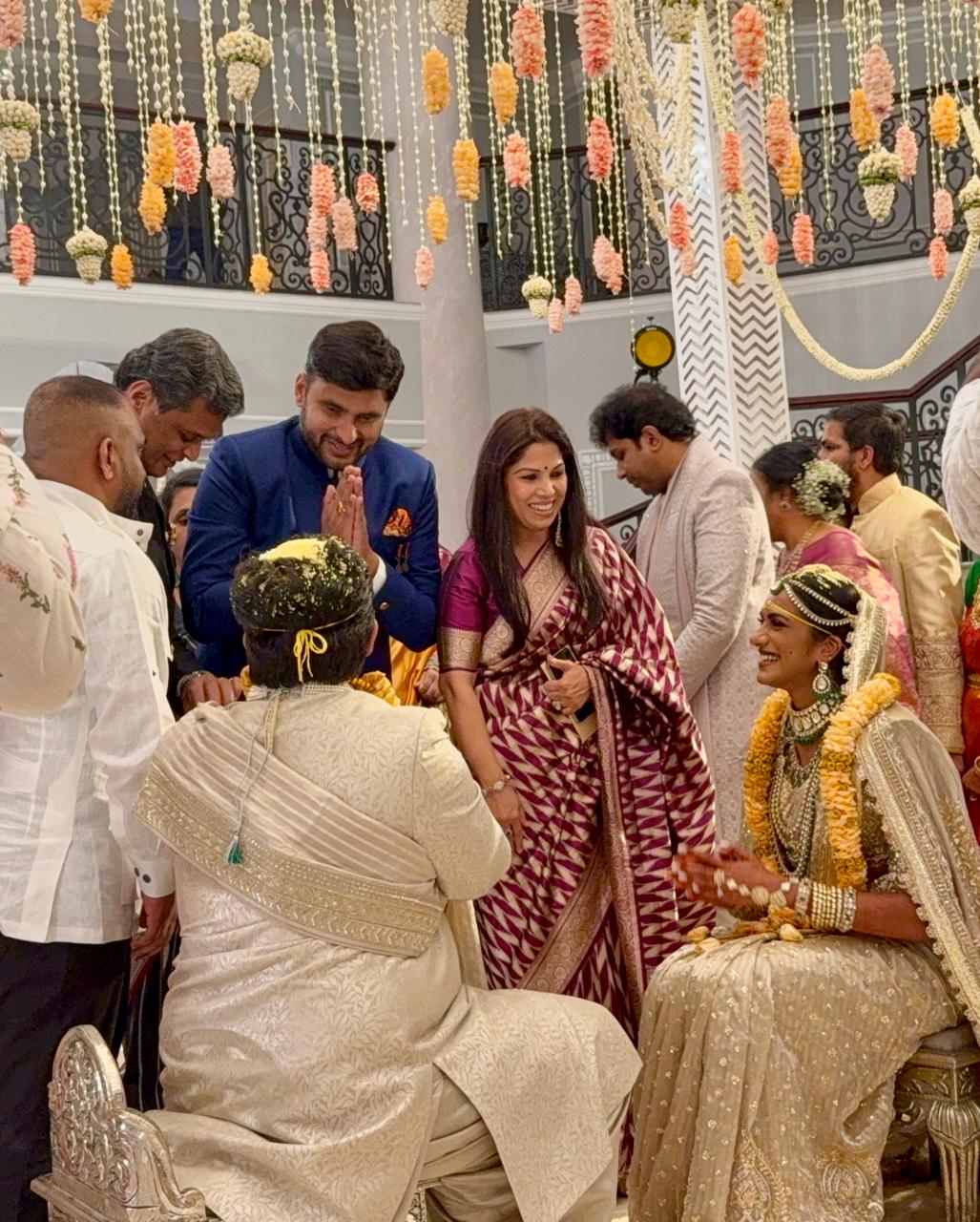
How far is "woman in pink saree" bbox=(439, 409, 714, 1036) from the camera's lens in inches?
143

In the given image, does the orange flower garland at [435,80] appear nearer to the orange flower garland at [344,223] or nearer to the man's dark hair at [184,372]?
the orange flower garland at [344,223]

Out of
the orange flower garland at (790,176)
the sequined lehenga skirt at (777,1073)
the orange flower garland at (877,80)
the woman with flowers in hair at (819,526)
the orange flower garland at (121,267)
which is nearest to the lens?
the sequined lehenga skirt at (777,1073)

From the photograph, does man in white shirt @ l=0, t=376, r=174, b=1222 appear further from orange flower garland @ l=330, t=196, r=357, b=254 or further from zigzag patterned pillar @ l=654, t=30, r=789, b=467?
zigzag patterned pillar @ l=654, t=30, r=789, b=467

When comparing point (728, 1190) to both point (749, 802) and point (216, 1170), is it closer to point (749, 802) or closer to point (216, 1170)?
point (749, 802)

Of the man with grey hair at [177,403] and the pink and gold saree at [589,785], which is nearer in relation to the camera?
the man with grey hair at [177,403]

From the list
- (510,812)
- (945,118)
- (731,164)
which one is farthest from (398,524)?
(731,164)

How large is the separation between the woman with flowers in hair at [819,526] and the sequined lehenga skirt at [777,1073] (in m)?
1.59

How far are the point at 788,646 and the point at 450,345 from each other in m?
7.59

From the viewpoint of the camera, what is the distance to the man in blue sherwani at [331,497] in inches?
134

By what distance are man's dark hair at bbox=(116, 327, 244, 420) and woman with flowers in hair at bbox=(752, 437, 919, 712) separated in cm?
182

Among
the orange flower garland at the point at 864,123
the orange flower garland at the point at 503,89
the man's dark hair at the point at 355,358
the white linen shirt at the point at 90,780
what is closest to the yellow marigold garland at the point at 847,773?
the man's dark hair at the point at 355,358

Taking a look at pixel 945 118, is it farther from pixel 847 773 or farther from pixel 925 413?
pixel 847 773

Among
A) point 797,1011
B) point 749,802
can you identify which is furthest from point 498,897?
point 797,1011

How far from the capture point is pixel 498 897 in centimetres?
364
